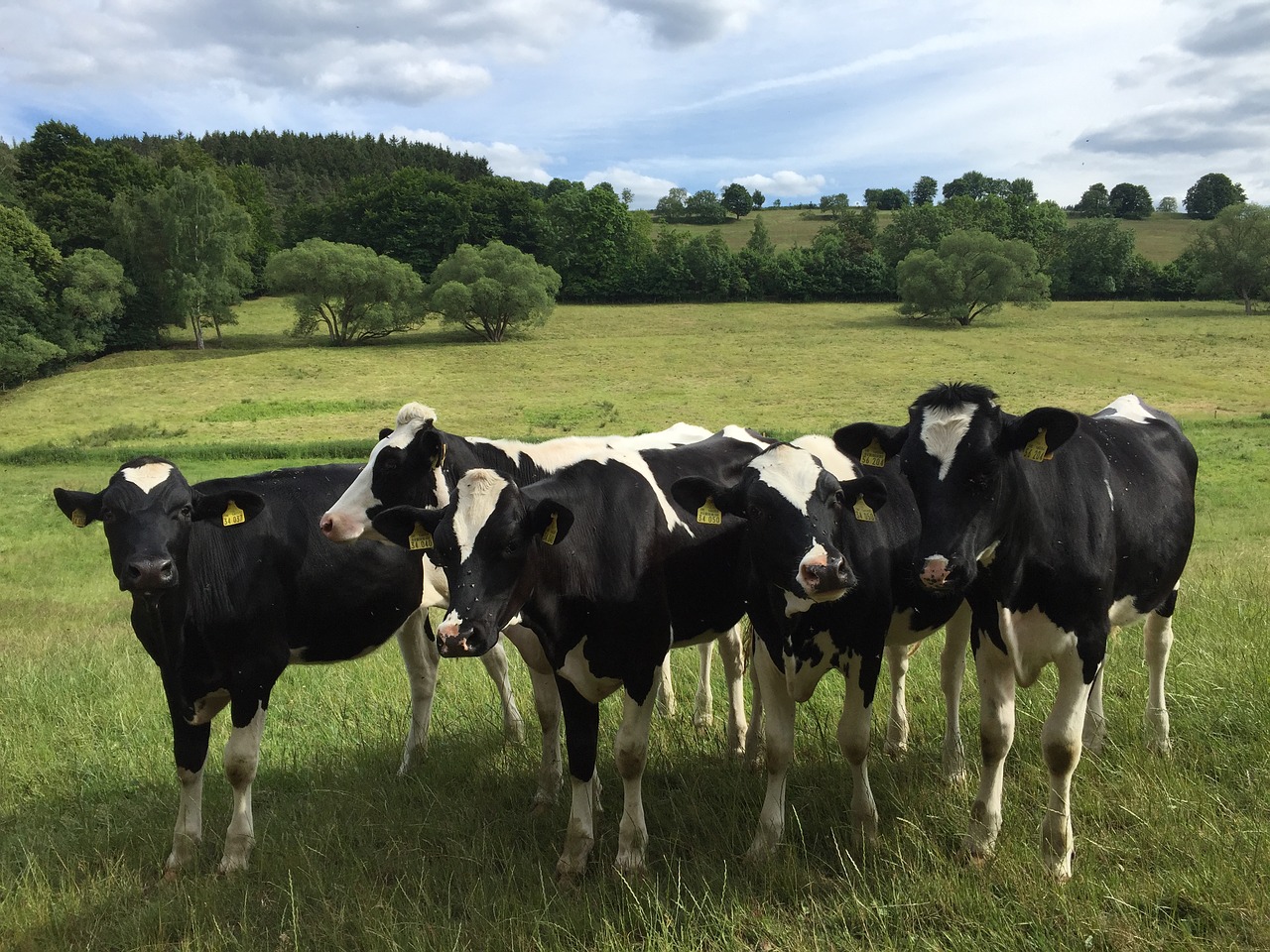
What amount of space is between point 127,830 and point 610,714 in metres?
3.48

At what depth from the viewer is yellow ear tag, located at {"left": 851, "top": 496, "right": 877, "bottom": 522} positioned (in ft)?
16.0

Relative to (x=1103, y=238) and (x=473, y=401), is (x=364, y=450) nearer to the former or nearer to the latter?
(x=473, y=401)

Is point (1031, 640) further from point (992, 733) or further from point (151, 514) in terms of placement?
point (151, 514)

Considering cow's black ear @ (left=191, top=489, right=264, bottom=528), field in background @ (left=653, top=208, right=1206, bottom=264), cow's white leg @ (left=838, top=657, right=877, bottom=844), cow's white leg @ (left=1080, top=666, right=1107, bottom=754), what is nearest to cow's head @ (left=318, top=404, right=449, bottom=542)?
cow's black ear @ (left=191, top=489, right=264, bottom=528)

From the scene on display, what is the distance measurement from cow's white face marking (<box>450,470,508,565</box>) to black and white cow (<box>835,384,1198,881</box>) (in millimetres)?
2036

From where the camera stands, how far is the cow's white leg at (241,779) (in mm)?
5473

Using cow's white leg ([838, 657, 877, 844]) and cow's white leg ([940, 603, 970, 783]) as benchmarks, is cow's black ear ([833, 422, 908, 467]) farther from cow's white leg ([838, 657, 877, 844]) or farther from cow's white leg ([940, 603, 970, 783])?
cow's white leg ([940, 603, 970, 783])

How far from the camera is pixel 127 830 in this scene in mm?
5918

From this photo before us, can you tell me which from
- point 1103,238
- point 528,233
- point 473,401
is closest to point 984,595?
point 473,401

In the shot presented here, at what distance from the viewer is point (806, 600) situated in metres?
4.73

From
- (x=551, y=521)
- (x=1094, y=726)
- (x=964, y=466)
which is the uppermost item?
(x=964, y=466)

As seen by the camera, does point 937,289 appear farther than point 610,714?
Yes

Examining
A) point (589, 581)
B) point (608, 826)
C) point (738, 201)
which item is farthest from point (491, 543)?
point (738, 201)

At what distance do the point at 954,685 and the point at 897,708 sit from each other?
1.98ft
